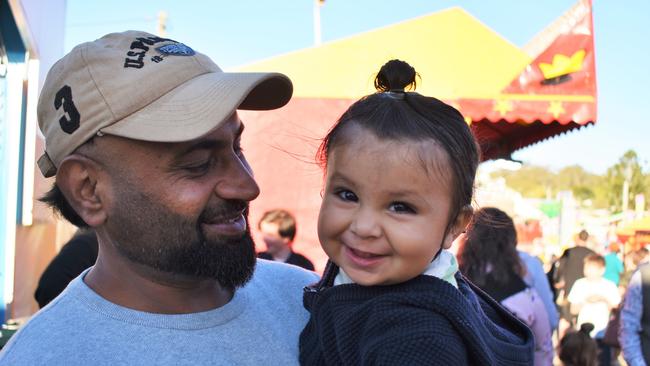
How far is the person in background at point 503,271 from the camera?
487 cm

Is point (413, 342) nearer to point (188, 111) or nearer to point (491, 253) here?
point (188, 111)

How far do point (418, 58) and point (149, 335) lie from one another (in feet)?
20.8

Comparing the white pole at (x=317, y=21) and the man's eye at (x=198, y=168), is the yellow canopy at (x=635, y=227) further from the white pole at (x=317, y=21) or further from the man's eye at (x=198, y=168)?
the man's eye at (x=198, y=168)

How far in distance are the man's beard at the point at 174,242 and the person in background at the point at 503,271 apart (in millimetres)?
3336

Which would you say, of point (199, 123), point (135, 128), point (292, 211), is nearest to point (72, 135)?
point (135, 128)

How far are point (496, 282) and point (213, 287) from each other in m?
3.57

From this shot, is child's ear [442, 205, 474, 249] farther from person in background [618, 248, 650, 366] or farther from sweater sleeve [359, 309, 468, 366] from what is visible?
person in background [618, 248, 650, 366]

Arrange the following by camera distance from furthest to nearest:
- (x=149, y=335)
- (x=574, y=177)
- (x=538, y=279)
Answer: (x=574, y=177) → (x=538, y=279) → (x=149, y=335)

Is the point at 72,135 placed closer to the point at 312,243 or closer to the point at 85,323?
the point at 85,323

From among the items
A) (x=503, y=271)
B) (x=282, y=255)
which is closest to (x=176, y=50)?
(x=503, y=271)

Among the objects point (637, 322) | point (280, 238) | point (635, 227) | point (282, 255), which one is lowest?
point (635, 227)

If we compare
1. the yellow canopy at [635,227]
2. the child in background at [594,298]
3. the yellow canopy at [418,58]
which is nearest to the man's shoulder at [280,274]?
the yellow canopy at [418,58]

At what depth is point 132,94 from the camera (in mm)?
1790

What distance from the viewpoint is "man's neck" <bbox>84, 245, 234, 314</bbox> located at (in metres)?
1.77
